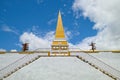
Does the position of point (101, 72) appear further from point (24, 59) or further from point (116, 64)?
point (24, 59)

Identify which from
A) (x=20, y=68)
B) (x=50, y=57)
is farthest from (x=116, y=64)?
(x=20, y=68)

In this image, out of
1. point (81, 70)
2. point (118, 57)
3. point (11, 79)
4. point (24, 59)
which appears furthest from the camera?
point (118, 57)

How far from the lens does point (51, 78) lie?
20.2 m

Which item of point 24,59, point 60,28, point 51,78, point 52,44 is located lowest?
point 51,78

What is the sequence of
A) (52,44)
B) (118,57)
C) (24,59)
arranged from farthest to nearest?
(52,44) < (118,57) < (24,59)

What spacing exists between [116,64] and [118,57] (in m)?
3.77

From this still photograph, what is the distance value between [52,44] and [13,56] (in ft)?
21.3

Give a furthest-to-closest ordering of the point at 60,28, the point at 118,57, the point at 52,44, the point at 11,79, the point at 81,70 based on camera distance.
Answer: the point at 60,28
the point at 52,44
the point at 118,57
the point at 81,70
the point at 11,79

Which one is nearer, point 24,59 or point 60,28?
point 24,59

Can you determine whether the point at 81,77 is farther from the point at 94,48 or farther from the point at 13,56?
the point at 94,48

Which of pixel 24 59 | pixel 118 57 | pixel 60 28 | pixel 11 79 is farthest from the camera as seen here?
pixel 60 28

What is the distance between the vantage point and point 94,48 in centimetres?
3694

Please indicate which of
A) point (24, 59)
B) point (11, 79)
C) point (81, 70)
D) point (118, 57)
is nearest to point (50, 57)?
point (24, 59)

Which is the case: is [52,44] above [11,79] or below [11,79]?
above
